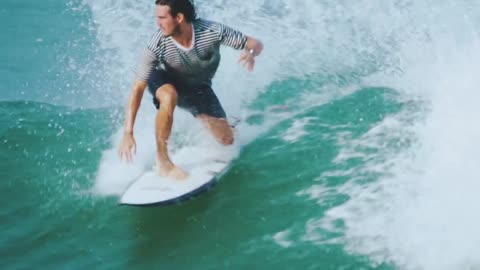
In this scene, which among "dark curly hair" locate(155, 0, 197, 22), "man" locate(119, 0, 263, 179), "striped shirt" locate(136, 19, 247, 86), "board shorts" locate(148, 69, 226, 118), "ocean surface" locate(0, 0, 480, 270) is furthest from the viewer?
"board shorts" locate(148, 69, 226, 118)

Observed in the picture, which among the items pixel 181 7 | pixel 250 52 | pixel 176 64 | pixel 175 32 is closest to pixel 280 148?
pixel 250 52

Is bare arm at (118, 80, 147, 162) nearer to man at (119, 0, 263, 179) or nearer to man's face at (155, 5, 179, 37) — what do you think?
man at (119, 0, 263, 179)

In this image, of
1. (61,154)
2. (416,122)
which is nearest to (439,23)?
(416,122)

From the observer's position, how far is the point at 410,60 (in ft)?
30.2

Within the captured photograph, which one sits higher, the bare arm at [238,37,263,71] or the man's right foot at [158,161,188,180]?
the bare arm at [238,37,263,71]

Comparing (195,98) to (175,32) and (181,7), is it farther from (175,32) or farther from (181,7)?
(181,7)

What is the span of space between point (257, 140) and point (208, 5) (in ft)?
15.6

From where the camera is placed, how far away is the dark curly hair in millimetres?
5398

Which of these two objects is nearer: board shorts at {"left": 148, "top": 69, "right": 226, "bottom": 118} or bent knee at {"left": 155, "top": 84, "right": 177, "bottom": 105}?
bent knee at {"left": 155, "top": 84, "right": 177, "bottom": 105}

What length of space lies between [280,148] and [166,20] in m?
1.98

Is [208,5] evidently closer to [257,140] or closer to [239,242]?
[257,140]

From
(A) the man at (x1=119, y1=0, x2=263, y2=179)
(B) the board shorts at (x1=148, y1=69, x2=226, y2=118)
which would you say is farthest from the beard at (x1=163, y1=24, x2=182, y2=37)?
(B) the board shorts at (x1=148, y1=69, x2=226, y2=118)

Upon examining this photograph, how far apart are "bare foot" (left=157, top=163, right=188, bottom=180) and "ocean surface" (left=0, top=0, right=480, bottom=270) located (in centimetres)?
28

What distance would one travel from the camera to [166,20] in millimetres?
5469
